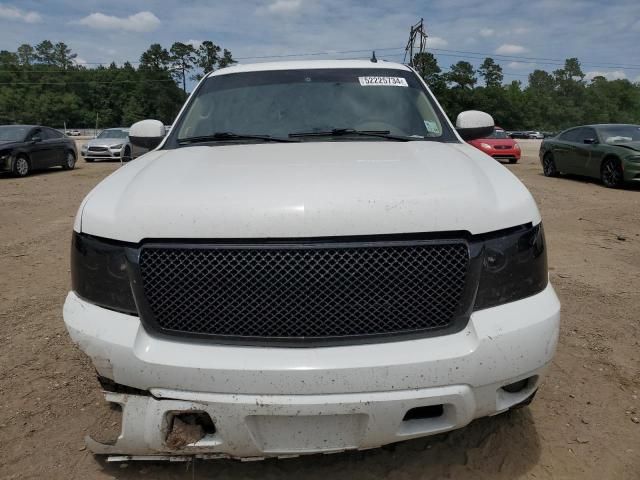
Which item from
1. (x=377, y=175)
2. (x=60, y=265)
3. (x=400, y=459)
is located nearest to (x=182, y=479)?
(x=400, y=459)

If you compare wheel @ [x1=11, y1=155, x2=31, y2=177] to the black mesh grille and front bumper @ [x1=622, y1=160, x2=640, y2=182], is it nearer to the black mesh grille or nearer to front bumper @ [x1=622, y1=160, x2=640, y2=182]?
the black mesh grille

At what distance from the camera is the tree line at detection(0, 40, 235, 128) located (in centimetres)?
10262

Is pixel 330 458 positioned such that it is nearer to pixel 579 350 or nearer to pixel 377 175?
pixel 377 175

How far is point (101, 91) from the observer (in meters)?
116

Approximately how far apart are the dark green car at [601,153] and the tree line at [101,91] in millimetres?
92456

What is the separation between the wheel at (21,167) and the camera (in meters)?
14.3

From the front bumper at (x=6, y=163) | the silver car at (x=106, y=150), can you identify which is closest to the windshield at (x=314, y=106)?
the front bumper at (x=6, y=163)

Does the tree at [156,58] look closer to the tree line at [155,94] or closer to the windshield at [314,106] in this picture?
the tree line at [155,94]

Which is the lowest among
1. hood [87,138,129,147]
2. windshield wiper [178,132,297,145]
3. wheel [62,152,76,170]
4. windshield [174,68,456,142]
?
wheel [62,152,76,170]

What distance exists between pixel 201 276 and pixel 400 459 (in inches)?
50.8

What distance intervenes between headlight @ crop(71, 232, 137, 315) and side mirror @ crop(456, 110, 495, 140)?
2.48 meters

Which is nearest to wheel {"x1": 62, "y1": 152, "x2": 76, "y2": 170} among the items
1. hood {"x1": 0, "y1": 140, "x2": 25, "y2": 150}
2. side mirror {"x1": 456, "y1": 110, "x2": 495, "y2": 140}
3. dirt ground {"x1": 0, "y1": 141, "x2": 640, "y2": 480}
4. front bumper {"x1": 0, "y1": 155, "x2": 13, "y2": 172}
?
hood {"x1": 0, "y1": 140, "x2": 25, "y2": 150}

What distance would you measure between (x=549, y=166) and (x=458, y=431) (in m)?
13.7

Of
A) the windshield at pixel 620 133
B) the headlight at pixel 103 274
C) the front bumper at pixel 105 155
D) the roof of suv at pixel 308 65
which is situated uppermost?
the roof of suv at pixel 308 65
